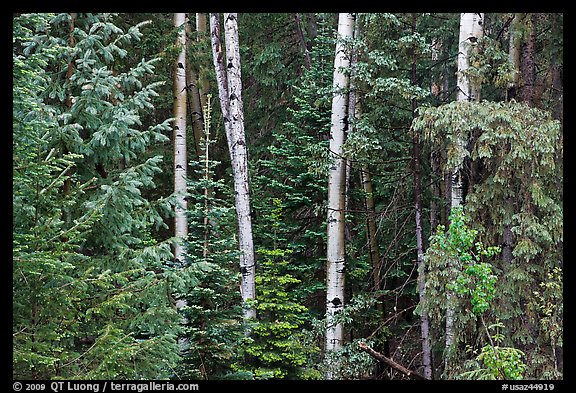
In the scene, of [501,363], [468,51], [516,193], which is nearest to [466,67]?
[468,51]

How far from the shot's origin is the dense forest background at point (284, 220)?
4.52 m

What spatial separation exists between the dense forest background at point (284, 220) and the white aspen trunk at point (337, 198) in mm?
61

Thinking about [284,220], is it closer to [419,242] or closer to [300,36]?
[419,242]

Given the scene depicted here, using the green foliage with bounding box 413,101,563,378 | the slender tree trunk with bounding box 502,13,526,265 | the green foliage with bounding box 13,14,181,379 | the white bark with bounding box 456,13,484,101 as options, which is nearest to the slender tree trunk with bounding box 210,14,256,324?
the green foliage with bounding box 13,14,181,379

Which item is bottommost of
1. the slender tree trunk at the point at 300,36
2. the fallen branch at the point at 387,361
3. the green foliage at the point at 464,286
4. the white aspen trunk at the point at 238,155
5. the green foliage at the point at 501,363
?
the fallen branch at the point at 387,361

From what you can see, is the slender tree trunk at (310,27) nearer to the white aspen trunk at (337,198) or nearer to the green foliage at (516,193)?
the white aspen trunk at (337,198)

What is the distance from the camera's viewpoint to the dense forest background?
14.8ft

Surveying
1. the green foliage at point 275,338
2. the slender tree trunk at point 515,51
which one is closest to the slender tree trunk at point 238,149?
the green foliage at point 275,338

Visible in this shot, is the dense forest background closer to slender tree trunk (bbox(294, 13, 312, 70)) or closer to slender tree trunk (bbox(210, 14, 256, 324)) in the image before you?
slender tree trunk (bbox(210, 14, 256, 324))

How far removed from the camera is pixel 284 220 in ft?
31.4
